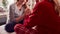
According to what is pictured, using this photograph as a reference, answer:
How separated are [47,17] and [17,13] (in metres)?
0.39

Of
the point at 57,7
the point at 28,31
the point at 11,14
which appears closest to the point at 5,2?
the point at 11,14

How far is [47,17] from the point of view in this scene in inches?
27.1

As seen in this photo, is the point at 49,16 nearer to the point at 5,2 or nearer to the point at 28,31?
the point at 28,31

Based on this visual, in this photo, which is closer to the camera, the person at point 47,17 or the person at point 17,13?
the person at point 47,17

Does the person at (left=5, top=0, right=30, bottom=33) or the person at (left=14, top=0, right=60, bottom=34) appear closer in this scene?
the person at (left=14, top=0, right=60, bottom=34)

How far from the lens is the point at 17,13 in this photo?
3.35 ft

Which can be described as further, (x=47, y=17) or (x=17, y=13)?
(x=17, y=13)

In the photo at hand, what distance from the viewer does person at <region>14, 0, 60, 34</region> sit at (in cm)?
68

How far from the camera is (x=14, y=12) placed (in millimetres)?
1043

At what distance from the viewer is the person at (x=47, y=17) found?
0.68 meters

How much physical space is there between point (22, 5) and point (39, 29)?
341mm

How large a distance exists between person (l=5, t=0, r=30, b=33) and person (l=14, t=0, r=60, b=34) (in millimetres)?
256

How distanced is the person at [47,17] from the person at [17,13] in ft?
0.84

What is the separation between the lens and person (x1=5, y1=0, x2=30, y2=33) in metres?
0.98
